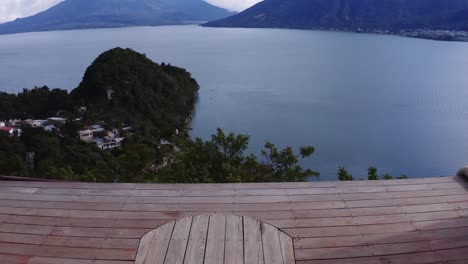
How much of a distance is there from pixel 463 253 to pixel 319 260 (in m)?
0.56

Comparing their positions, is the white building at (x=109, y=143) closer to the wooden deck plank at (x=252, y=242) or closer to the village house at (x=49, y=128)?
the village house at (x=49, y=128)

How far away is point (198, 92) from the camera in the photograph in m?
26.8

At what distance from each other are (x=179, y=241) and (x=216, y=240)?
0.15 meters

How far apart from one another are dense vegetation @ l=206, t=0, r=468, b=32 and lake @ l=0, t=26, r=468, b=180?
1480 cm

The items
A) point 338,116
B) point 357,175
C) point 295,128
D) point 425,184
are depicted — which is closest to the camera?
point 425,184

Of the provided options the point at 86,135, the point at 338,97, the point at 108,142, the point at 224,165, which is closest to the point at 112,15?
the point at 338,97

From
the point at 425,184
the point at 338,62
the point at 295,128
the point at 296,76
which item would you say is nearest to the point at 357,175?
the point at 295,128

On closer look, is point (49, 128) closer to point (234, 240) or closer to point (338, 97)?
point (234, 240)

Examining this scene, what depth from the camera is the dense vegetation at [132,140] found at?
166 inches

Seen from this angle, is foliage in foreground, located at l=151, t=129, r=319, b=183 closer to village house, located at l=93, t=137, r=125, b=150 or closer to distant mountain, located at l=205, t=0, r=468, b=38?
village house, located at l=93, t=137, r=125, b=150

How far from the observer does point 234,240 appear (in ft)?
5.83

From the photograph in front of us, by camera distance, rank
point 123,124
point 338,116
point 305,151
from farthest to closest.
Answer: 1. point 338,116
2. point 123,124
3. point 305,151

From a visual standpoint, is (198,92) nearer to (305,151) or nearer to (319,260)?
(305,151)

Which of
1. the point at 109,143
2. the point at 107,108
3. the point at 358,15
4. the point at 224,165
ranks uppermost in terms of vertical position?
the point at 358,15
